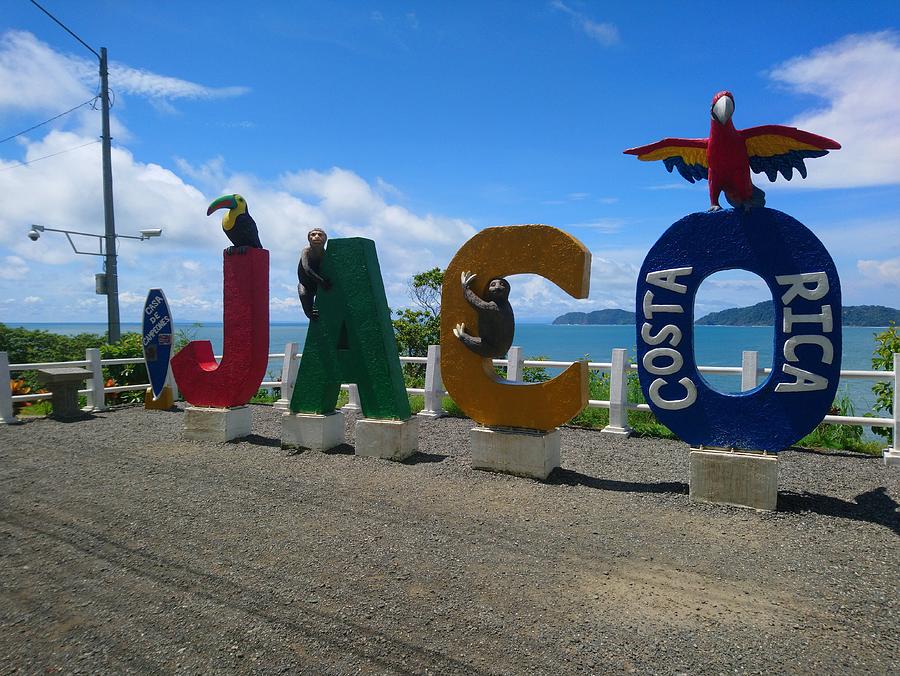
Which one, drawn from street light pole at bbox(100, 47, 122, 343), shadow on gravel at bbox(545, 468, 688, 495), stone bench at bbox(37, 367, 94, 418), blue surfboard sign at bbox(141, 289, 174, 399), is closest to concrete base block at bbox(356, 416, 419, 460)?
shadow on gravel at bbox(545, 468, 688, 495)

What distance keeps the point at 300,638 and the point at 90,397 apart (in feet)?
33.4

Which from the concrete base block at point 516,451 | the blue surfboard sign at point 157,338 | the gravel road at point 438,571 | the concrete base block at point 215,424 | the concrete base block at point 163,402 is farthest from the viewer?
the concrete base block at point 163,402

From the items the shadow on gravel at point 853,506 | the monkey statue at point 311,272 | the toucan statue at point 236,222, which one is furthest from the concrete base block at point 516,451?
the toucan statue at point 236,222

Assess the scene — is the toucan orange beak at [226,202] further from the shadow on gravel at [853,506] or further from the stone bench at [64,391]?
the shadow on gravel at [853,506]

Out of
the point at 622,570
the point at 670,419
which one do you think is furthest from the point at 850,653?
the point at 670,419

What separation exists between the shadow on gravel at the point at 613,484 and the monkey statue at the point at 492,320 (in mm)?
1531

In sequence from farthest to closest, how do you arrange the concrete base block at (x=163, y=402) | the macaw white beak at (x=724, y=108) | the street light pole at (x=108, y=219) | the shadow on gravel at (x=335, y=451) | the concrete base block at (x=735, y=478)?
the street light pole at (x=108, y=219), the concrete base block at (x=163, y=402), the shadow on gravel at (x=335, y=451), the macaw white beak at (x=724, y=108), the concrete base block at (x=735, y=478)

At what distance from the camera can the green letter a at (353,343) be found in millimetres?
7758

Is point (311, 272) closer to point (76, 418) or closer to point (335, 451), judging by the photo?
point (335, 451)

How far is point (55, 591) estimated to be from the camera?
4078 millimetres

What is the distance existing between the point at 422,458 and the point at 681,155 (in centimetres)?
457

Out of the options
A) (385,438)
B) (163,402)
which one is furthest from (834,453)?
(163,402)

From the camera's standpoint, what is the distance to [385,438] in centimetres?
761

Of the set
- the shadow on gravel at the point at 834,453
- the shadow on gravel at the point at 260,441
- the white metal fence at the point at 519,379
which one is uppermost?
the white metal fence at the point at 519,379
